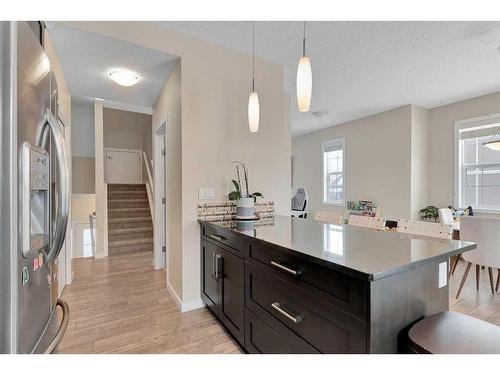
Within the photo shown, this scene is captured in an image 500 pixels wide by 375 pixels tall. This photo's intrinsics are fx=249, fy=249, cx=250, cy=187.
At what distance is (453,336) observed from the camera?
98cm

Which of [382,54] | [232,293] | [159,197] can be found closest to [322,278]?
[232,293]

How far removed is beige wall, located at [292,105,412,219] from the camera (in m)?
4.50

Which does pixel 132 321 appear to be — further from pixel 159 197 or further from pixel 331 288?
pixel 331 288

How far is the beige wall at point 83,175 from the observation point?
455 centimetres

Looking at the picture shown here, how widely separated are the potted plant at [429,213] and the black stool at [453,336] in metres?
3.96

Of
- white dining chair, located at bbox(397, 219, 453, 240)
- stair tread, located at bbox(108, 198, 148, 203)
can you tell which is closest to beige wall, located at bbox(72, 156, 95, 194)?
stair tread, located at bbox(108, 198, 148, 203)

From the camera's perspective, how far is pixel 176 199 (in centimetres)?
254

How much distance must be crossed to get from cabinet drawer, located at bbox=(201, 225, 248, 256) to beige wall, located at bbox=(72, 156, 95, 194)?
3.48 meters

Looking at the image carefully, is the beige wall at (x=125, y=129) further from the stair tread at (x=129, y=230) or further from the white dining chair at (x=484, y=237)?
the white dining chair at (x=484, y=237)

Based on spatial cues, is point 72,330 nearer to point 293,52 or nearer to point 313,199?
point 293,52

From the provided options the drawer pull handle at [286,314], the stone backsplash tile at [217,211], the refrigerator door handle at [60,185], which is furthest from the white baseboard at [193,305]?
the refrigerator door handle at [60,185]

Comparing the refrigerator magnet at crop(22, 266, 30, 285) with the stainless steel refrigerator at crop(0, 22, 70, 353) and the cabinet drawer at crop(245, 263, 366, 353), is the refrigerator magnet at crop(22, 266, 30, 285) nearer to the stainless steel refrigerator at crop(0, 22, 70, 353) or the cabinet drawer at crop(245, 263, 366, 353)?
the stainless steel refrigerator at crop(0, 22, 70, 353)
